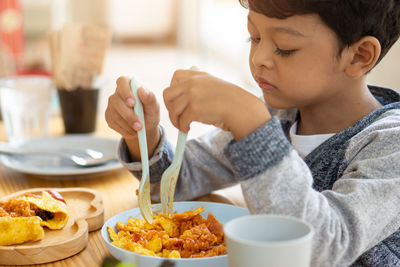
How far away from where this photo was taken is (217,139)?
3.78 ft

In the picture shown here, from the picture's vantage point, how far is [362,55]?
91cm

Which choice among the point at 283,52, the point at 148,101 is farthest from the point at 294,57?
the point at 148,101

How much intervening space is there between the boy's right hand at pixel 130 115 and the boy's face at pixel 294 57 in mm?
190

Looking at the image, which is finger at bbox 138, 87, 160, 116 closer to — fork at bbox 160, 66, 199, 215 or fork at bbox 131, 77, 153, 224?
fork at bbox 131, 77, 153, 224

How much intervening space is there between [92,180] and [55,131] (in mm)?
522

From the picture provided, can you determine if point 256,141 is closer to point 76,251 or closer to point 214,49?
point 76,251

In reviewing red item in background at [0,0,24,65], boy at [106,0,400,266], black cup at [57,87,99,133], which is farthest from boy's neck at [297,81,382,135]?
red item in background at [0,0,24,65]

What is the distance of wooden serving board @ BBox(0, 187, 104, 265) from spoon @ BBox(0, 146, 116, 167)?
26cm

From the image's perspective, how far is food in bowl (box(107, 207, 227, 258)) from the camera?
2.52ft

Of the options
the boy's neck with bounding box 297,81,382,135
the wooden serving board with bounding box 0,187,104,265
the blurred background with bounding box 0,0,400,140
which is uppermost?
the boy's neck with bounding box 297,81,382,135

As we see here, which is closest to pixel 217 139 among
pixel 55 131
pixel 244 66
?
pixel 55 131

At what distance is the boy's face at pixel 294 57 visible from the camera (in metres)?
0.84

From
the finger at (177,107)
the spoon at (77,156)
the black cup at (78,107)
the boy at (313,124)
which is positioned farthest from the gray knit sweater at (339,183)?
the black cup at (78,107)

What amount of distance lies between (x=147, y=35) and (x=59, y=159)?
6707 mm
